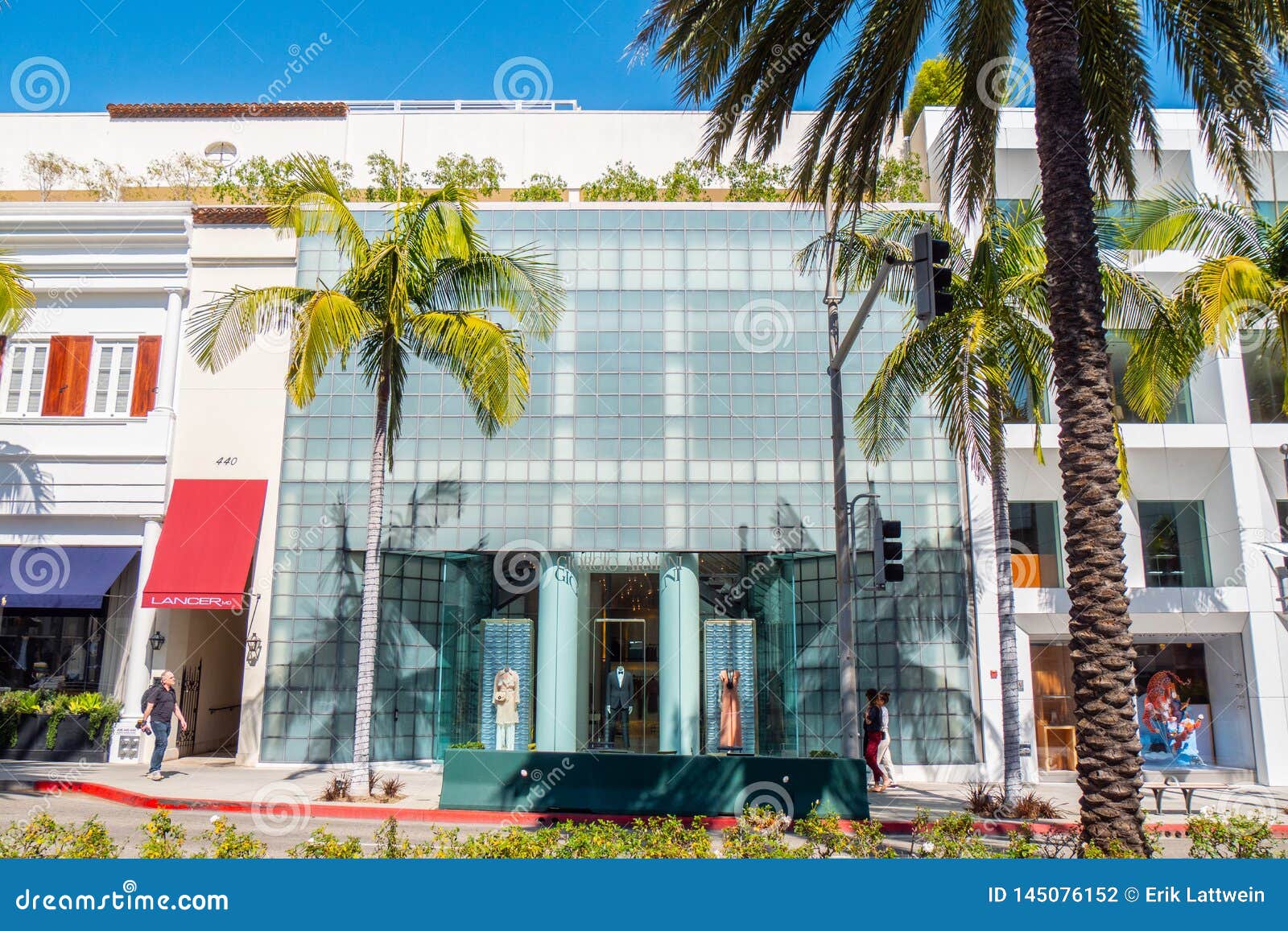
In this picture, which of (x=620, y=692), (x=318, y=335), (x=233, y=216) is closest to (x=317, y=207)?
(x=318, y=335)

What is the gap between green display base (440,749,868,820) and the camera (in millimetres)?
13898

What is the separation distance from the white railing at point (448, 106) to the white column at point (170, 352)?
8068mm

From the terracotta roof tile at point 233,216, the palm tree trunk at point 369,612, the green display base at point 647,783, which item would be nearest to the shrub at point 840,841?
the green display base at point 647,783

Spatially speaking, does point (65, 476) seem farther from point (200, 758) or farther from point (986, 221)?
point (986, 221)

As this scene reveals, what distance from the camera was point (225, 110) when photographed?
88.3 ft

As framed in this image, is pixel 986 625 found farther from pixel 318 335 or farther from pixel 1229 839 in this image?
pixel 318 335

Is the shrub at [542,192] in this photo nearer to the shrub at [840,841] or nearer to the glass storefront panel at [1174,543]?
the glass storefront panel at [1174,543]

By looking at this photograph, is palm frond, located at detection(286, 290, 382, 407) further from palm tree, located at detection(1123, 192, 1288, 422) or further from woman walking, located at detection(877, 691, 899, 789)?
palm tree, located at detection(1123, 192, 1288, 422)

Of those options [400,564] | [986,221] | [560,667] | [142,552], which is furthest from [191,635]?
[986,221]

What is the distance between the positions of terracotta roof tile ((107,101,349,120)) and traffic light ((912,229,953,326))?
2038 cm

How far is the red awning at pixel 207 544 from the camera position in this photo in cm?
1930

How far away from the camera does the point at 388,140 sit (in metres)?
26.1

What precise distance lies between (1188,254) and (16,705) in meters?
26.2

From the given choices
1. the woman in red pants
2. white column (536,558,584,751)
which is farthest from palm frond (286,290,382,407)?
the woman in red pants
